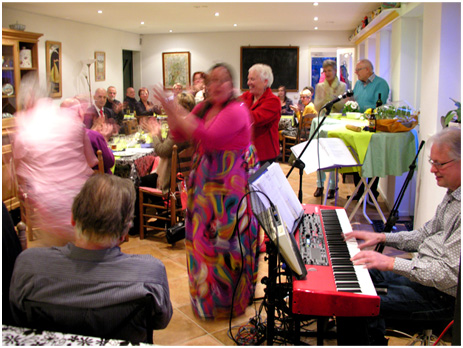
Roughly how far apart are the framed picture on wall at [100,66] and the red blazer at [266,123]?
8.07 m

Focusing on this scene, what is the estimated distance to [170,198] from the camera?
179 inches

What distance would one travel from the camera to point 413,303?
2.01 m

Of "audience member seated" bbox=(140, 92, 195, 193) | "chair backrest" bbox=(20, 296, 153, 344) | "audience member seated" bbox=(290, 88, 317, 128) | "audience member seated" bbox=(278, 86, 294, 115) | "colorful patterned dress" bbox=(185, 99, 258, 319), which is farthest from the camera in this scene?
"audience member seated" bbox=(278, 86, 294, 115)

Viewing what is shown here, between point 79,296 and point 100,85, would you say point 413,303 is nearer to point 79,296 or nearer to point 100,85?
point 79,296

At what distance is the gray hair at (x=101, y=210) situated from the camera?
Answer: 1.55 metres

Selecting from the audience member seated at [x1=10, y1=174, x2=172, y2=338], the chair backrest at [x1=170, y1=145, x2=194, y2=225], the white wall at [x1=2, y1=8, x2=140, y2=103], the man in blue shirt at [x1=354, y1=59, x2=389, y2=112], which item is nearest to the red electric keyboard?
the audience member seated at [x1=10, y1=174, x2=172, y2=338]

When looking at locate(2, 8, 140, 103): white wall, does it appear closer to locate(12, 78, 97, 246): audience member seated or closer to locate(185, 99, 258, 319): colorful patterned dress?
locate(12, 78, 97, 246): audience member seated

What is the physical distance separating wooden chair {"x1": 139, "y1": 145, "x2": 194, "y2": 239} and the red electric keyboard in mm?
2272

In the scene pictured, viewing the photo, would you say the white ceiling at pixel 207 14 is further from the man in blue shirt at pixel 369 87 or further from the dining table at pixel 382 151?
the dining table at pixel 382 151

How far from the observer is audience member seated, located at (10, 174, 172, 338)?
58.5 inches

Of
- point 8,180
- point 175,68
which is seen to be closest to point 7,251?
point 8,180

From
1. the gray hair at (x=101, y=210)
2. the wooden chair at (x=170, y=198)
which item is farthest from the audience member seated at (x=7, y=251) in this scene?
the wooden chair at (x=170, y=198)

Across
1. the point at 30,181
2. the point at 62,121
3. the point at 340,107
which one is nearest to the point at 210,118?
the point at 62,121

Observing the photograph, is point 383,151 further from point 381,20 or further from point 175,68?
point 175,68
